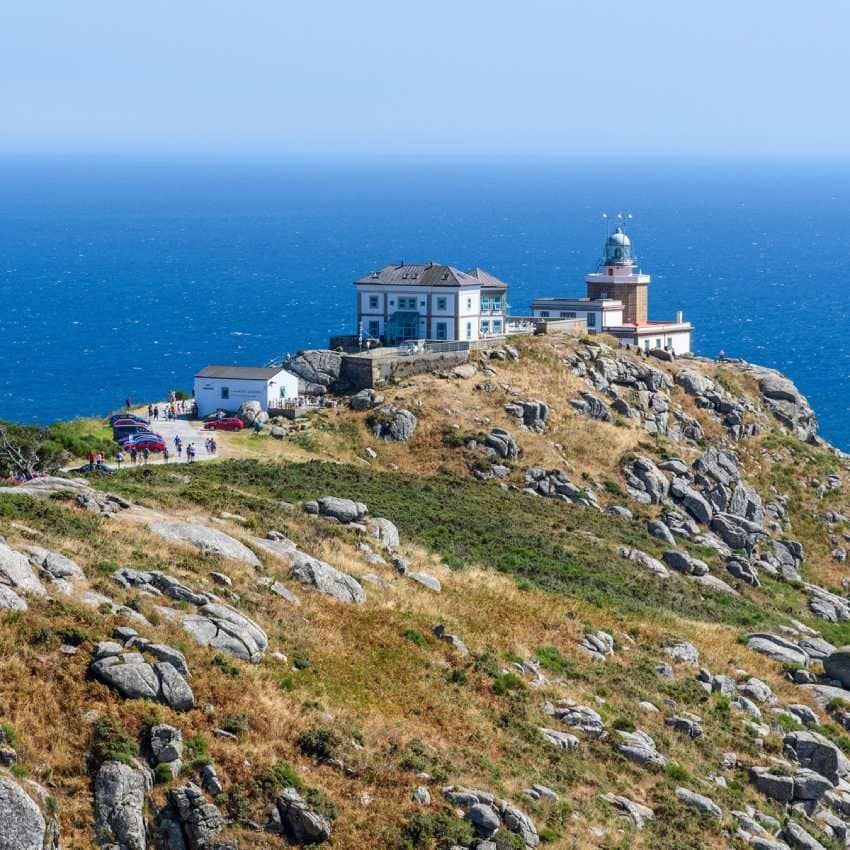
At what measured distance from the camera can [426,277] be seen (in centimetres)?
9581

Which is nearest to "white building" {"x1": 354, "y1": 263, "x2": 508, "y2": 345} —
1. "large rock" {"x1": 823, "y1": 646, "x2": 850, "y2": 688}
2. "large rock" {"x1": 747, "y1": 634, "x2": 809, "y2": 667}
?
"large rock" {"x1": 747, "y1": 634, "x2": 809, "y2": 667}

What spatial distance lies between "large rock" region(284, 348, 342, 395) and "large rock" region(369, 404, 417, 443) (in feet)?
19.4

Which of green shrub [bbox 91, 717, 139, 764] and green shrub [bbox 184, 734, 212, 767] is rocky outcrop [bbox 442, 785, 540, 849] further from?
green shrub [bbox 91, 717, 139, 764]

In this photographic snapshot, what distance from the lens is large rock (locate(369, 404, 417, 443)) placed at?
8206 cm

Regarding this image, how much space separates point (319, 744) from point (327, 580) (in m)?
12.3

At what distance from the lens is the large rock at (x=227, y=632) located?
137ft

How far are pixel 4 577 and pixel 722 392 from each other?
62539 mm

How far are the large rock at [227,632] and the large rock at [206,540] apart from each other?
5886 millimetres

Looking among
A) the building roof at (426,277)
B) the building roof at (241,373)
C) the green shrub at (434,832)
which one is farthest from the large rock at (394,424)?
the green shrub at (434,832)

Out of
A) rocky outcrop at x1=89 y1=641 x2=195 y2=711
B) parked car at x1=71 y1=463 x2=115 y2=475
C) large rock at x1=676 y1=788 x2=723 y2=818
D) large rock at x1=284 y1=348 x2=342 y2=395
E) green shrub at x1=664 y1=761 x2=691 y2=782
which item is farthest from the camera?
large rock at x1=284 y1=348 x2=342 y2=395

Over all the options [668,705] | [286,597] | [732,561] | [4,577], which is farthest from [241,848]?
[732,561]

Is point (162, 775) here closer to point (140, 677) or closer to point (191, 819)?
point (191, 819)

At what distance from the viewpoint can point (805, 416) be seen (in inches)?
4043

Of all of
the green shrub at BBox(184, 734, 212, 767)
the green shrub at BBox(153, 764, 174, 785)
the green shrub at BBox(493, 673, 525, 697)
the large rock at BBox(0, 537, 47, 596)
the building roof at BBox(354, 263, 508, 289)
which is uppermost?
the building roof at BBox(354, 263, 508, 289)
